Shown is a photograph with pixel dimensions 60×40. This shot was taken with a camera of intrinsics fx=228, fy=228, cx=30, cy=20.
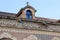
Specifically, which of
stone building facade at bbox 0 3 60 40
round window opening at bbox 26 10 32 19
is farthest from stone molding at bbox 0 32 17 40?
round window opening at bbox 26 10 32 19

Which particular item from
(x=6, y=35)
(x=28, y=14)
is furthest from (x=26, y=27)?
(x=6, y=35)

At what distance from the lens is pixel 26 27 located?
19.8 m

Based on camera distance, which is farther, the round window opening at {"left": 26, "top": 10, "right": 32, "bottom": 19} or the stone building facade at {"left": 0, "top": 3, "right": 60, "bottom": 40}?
the round window opening at {"left": 26, "top": 10, "right": 32, "bottom": 19}

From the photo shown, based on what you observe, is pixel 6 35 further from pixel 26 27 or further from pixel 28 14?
pixel 28 14

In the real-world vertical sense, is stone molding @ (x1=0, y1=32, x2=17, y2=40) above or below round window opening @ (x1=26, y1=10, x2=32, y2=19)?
below

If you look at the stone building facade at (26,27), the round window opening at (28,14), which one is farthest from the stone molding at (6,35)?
the round window opening at (28,14)

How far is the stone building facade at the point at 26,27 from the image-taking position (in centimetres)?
1917

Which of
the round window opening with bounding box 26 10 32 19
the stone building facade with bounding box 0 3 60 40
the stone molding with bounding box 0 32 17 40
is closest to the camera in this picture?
the stone molding with bounding box 0 32 17 40

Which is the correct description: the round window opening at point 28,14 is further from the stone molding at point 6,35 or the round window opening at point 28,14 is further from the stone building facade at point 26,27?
the stone molding at point 6,35

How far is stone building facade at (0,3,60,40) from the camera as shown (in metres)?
19.2

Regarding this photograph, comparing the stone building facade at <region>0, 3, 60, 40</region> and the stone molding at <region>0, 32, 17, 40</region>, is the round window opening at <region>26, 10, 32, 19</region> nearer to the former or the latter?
the stone building facade at <region>0, 3, 60, 40</region>

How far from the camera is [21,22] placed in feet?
65.0

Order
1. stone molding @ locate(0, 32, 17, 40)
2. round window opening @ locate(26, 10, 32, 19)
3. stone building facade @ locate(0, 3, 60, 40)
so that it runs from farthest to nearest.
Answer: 1. round window opening @ locate(26, 10, 32, 19)
2. stone building facade @ locate(0, 3, 60, 40)
3. stone molding @ locate(0, 32, 17, 40)

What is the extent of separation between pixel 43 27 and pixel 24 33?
191 centimetres
